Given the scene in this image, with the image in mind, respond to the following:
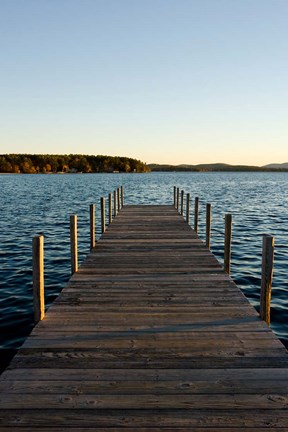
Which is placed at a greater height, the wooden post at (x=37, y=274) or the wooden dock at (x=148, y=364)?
the wooden post at (x=37, y=274)

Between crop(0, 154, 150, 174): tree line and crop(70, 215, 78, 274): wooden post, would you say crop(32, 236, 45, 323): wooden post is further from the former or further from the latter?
crop(0, 154, 150, 174): tree line

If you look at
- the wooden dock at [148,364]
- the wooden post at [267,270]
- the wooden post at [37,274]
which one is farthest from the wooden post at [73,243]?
the wooden post at [267,270]

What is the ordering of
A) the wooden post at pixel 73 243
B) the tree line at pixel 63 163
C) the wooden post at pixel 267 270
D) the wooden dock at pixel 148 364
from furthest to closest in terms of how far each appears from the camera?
the tree line at pixel 63 163 → the wooden post at pixel 73 243 → the wooden post at pixel 267 270 → the wooden dock at pixel 148 364

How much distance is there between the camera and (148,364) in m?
4.52

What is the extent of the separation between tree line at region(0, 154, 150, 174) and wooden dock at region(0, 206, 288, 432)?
149101mm

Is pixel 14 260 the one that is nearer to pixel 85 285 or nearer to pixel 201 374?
pixel 85 285

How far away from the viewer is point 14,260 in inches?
574

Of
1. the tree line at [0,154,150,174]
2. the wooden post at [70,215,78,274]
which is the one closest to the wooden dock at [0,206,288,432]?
the wooden post at [70,215,78,274]

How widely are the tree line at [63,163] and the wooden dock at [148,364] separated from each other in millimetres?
149101

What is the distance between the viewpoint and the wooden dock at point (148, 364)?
3562 millimetres

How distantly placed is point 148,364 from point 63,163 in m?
174

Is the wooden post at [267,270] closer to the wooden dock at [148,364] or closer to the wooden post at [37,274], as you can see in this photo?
the wooden dock at [148,364]

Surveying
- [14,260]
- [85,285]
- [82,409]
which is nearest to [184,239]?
[85,285]

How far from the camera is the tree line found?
151250 mm
